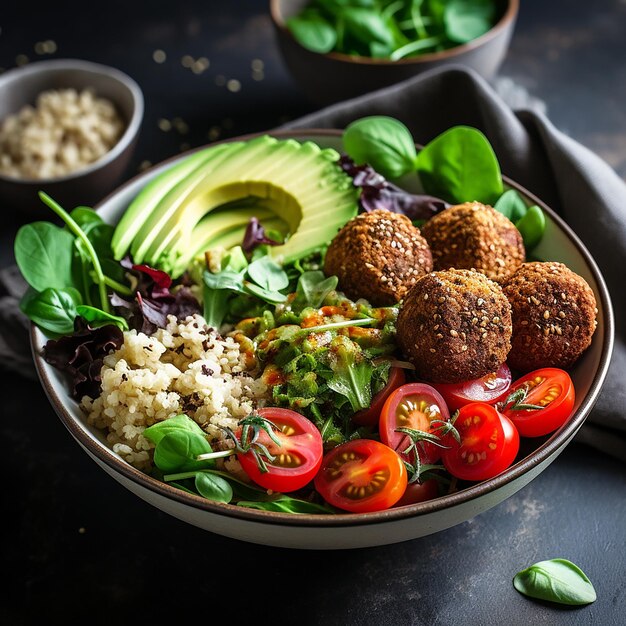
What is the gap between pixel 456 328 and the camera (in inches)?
90.7

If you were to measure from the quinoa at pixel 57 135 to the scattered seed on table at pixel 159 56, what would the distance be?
728 millimetres

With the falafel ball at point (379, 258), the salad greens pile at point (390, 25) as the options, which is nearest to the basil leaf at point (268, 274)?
the falafel ball at point (379, 258)

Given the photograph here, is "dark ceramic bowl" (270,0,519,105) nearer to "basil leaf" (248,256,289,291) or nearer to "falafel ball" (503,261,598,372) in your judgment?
"basil leaf" (248,256,289,291)

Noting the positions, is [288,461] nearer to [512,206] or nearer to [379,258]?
[379,258]

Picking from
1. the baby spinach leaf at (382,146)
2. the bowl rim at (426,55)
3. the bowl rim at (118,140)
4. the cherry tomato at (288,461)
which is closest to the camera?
the cherry tomato at (288,461)

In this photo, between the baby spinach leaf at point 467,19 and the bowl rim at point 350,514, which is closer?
the bowl rim at point 350,514

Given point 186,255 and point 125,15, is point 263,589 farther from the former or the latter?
point 125,15

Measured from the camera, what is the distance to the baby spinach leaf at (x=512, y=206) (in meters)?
2.96

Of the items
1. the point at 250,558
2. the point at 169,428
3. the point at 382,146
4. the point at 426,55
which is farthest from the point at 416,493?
the point at 426,55

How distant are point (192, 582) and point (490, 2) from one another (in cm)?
319

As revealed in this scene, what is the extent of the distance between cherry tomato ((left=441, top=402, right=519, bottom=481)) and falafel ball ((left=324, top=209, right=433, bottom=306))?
523 mm

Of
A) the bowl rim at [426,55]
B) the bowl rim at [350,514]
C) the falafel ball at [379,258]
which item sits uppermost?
the bowl rim at [426,55]

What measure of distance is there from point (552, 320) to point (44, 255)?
5.49ft

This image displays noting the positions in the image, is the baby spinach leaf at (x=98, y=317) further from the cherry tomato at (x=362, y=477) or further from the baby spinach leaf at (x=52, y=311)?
the cherry tomato at (x=362, y=477)
